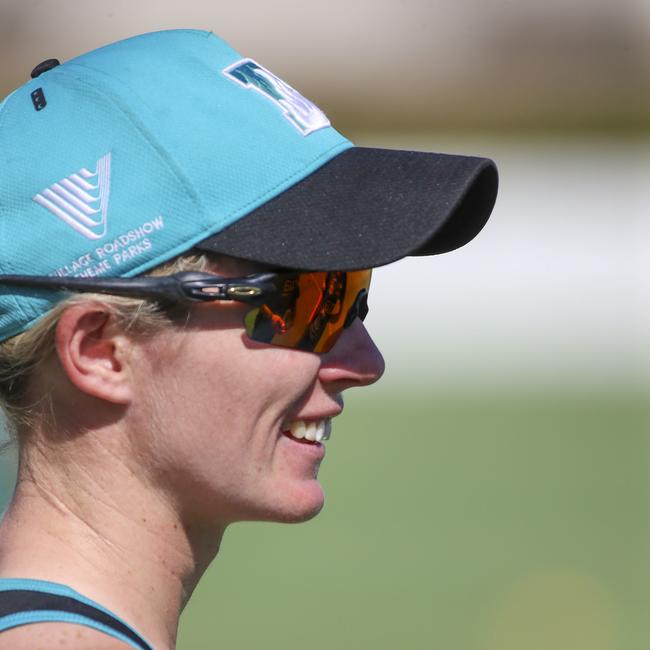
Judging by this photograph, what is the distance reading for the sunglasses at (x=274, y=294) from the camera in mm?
1553

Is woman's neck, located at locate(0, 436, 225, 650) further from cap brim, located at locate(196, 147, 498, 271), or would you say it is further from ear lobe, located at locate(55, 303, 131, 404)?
cap brim, located at locate(196, 147, 498, 271)

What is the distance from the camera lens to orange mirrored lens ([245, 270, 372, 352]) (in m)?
1.65

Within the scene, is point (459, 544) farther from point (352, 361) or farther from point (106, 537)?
point (106, 537)

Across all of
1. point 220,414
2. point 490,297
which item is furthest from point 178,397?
point 490,297

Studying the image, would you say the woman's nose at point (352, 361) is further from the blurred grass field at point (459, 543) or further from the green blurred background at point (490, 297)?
the green blurred background at point (490, 297)

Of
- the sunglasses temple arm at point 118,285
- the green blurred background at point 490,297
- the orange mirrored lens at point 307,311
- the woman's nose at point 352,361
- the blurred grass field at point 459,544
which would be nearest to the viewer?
the sunglasses temple arm at point 118,285

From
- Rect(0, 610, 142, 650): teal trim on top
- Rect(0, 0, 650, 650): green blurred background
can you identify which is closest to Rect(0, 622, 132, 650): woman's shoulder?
Rect(0, 610, 142, 650): teal trim on top

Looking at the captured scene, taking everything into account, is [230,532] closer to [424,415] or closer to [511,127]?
[424,415]

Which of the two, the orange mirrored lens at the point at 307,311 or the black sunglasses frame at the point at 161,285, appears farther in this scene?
the orange mirrored lens at the point at 307,311

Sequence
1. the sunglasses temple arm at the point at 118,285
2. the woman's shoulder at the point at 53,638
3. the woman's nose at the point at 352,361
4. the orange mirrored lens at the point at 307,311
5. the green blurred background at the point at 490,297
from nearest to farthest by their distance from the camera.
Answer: the woman's shoulder at the point at 53,638 < the sunglasses temple arm at the point at 118,285 < the orange mirrored lens at the point at 307,311 < the woman's nose at the point at 352,361 < the green blurred background at the point at 490,297

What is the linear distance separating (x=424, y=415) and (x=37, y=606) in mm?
5443

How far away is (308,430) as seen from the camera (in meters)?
1.76

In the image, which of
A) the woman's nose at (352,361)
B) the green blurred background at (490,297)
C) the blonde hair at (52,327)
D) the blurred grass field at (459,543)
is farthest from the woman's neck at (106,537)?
the green blurred background at (490,297)

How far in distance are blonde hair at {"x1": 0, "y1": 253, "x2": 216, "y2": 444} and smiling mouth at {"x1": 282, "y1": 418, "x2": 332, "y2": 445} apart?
0.92 ft
